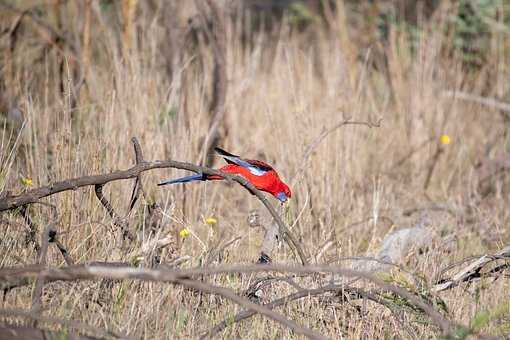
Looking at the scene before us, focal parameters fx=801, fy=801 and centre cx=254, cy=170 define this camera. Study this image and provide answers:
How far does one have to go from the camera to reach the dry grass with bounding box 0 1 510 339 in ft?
10.8

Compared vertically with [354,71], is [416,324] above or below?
below

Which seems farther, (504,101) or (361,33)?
(361,33)

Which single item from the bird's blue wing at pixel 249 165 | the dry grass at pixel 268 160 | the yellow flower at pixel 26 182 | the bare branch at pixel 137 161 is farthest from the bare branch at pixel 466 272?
the yellow flower at pixel 26 182

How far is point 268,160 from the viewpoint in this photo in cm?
562

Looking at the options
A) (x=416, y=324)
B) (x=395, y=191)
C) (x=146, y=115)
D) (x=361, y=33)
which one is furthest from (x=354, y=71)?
(x=416, y=324)

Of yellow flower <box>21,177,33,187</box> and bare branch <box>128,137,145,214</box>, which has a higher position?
bare branch <box>128,137,145,214</box>

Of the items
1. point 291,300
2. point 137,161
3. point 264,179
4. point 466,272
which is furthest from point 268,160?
point 291,300

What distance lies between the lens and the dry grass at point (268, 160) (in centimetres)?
328

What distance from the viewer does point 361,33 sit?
8000 millimetres

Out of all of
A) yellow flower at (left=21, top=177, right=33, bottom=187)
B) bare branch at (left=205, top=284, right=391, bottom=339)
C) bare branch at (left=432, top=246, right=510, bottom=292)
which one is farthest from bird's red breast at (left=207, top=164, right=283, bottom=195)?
yellow flower at (left=21, top=177, right=33, bottom=187)

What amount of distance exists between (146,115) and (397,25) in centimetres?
382

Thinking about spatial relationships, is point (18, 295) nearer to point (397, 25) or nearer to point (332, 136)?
point (332, 136)

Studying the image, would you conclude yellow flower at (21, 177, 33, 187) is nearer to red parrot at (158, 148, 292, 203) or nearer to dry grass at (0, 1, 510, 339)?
dry grass at (0, 1, 510, 339)

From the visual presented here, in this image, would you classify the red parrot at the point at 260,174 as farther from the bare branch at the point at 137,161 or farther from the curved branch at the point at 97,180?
the curved branch at the point at 97,180
